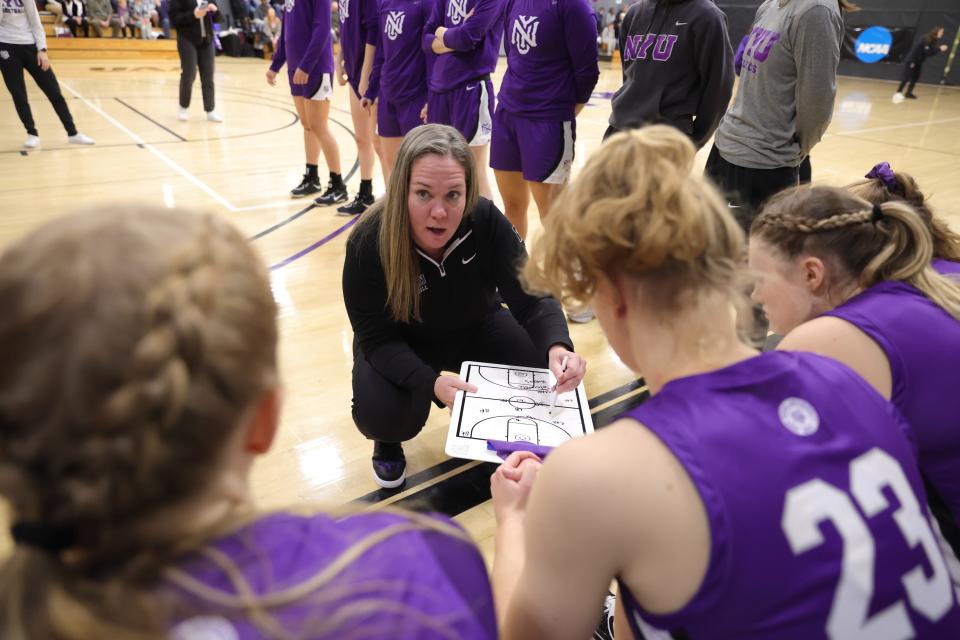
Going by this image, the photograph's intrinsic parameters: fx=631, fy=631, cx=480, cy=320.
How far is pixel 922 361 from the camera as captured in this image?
1.13m

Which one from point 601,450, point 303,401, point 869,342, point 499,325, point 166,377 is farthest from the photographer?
point 303,401

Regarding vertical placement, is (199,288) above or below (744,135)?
above

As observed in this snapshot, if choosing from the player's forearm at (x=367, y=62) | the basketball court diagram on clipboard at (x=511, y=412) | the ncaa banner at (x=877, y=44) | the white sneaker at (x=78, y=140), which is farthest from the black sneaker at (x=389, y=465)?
the ncaa banner at (x=877, y=44)

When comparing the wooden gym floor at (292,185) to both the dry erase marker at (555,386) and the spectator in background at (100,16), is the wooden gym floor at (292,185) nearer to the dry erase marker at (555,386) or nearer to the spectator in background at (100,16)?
the dry erase marker at (555,386)

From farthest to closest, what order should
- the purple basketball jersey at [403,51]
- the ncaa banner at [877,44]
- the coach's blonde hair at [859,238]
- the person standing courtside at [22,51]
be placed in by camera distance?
1. the ncaa banner at [877,44]
2. the person standing courtside at [22,51]
3. the purple basketball jersey at [403,51]
4. the coach's blonde hair at [859,238]

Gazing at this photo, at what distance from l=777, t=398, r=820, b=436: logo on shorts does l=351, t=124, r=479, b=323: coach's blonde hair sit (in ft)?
4.27

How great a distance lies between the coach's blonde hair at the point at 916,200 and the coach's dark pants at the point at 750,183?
1213 millimetres

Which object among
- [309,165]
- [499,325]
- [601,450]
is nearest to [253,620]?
[601,450]

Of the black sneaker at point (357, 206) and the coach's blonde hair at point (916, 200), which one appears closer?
the coach's blonde hair at point (916, 200)

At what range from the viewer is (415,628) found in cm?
58

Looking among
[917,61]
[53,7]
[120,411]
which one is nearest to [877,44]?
[917,61]

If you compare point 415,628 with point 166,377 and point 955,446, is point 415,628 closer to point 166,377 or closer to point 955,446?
point 166,377

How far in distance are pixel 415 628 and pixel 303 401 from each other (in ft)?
6.56

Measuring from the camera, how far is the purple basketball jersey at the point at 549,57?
2955 millimetres
